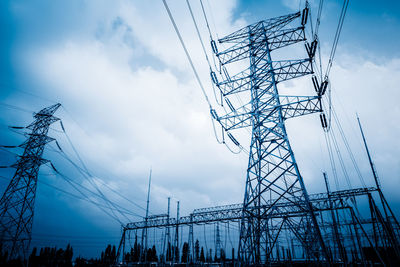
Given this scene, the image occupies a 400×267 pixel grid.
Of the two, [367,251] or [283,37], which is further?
[367,251]

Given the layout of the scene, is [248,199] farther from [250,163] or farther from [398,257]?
[398,257]

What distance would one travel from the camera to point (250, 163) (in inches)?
339

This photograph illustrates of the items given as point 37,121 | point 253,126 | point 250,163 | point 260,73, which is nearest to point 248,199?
point 250,163

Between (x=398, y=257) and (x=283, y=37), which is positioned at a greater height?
(x=283, y=37)

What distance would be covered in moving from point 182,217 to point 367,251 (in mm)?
21801

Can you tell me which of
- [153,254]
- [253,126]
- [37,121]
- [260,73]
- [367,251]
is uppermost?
[37,121]

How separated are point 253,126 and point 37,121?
20.2 metres

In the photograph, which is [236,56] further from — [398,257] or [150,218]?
[150,218]

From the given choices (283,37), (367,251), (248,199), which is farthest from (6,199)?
(367,251)

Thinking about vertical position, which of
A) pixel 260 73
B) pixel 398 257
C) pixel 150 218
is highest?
pixel 260 73

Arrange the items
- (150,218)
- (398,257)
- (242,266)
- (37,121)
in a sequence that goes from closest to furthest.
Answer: (242,266) < (398,257) < (37,121) < (150,218)

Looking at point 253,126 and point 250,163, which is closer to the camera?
point 250,163

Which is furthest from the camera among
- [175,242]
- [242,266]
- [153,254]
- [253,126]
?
[153,254]

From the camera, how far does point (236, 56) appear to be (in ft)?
40.1
